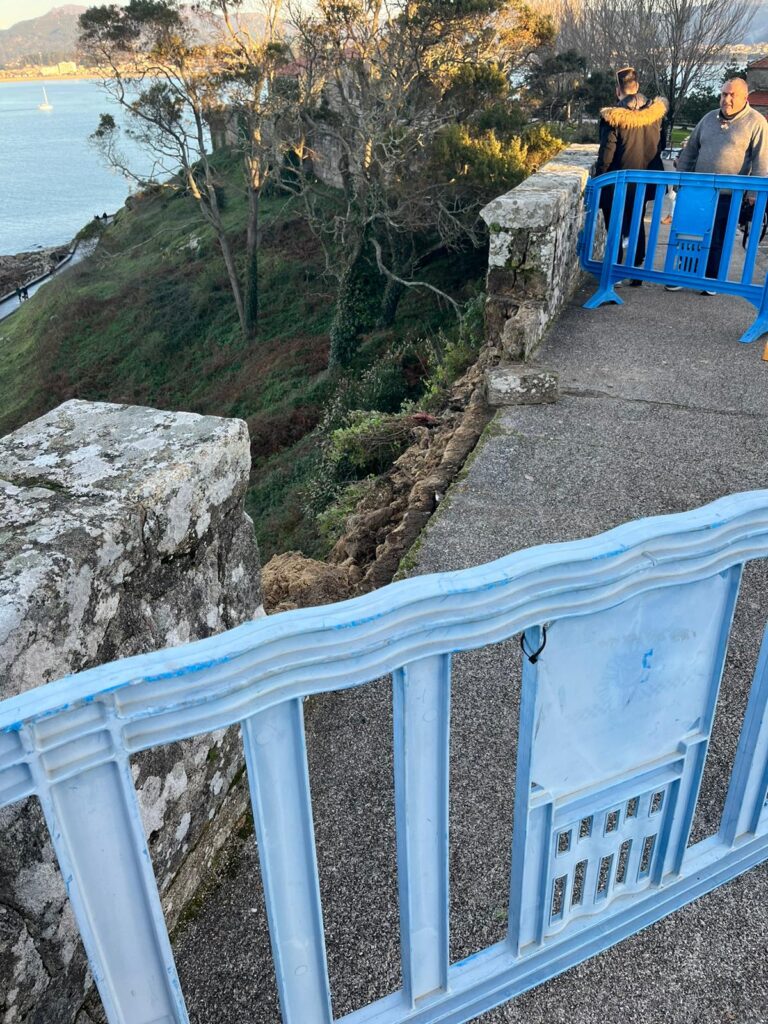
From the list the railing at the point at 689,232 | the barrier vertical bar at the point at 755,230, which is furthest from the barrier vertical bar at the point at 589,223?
the barrier vertical bar at the point at 755,230

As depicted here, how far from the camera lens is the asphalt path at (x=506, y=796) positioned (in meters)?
1.85

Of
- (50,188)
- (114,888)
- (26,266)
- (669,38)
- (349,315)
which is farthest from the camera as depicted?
(50,188)

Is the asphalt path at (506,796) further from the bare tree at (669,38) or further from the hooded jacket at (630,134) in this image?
the bare tree at (669,38)

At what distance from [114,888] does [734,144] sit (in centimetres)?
715

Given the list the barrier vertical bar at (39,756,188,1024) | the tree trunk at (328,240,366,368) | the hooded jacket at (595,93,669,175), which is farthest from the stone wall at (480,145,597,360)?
the tree trunk at (328,240,366,368)

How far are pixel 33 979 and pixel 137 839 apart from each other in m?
0.70

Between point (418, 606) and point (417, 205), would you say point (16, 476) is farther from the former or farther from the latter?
point (417, 205)

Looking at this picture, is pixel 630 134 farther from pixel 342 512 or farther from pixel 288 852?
pixel 288 852

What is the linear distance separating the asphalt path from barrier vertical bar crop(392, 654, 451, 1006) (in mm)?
495

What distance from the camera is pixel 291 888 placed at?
1.25 meters

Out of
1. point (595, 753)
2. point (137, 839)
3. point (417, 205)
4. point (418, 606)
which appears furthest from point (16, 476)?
point (417, 205)

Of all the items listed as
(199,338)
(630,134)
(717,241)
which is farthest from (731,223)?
(199,338)

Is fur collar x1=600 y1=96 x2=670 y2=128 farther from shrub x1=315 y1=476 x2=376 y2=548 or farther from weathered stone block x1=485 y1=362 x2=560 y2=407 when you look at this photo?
shrub x1=315 y1=476 x2=376 y2=548

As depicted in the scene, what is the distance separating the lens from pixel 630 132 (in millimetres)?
A: 6820
